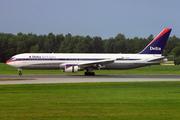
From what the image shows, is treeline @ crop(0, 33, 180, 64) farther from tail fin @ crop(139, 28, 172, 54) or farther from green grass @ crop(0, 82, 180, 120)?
green grass @ crop(0, 82, 180, 120)

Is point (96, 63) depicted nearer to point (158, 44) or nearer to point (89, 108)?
point (158, 44)

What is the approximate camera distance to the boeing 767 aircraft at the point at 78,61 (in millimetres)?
37719

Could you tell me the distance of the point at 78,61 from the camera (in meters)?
38.8

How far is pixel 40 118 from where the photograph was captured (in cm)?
1063

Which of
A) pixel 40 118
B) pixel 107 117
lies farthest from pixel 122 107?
pixel 40 118

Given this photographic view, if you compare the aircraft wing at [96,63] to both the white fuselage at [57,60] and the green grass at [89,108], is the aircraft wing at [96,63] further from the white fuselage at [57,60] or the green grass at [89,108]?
the green grass at [89,108]

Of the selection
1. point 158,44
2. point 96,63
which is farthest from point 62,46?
point 96,63

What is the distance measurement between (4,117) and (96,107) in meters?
4.57

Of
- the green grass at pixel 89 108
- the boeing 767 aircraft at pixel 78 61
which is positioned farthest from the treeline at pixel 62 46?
the green grass at pixel 89 108

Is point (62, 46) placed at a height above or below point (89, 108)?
above

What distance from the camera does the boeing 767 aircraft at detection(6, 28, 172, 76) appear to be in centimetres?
3772

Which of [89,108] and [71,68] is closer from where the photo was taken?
[89,108]

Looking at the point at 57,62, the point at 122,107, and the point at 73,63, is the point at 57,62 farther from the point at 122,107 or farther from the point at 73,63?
the point at 122,107

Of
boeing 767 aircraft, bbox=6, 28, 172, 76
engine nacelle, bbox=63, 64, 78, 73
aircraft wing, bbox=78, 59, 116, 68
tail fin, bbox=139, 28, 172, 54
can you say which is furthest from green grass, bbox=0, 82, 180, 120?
tail fin, bbox=139, 28, 172, 54
